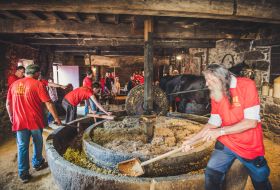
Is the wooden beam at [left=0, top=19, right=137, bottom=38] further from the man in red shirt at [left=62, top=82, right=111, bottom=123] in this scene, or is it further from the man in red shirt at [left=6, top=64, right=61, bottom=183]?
the man in red shirt at [left=6, top=64, right=61, bottom=183]

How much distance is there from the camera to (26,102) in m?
4.17

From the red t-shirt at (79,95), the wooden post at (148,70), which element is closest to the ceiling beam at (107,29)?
the wooden post at (148,70)

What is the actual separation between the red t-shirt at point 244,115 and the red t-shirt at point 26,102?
3505mm

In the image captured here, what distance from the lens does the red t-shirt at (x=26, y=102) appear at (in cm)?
414

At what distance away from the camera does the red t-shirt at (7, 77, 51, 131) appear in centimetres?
414

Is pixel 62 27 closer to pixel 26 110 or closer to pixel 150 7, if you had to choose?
pixel 26 110

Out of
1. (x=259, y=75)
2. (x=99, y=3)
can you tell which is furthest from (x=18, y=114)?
(x=259, y=75)

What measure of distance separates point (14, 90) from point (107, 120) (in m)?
2.28

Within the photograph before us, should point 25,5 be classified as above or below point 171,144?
above

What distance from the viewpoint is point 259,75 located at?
7.41 metres

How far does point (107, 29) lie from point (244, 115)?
17.6ft

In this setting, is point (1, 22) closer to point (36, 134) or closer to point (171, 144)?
point (36, 134)

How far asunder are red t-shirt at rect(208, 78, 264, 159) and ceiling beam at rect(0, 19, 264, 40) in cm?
448

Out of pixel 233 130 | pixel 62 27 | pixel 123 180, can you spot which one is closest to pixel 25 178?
pixel 123 180
